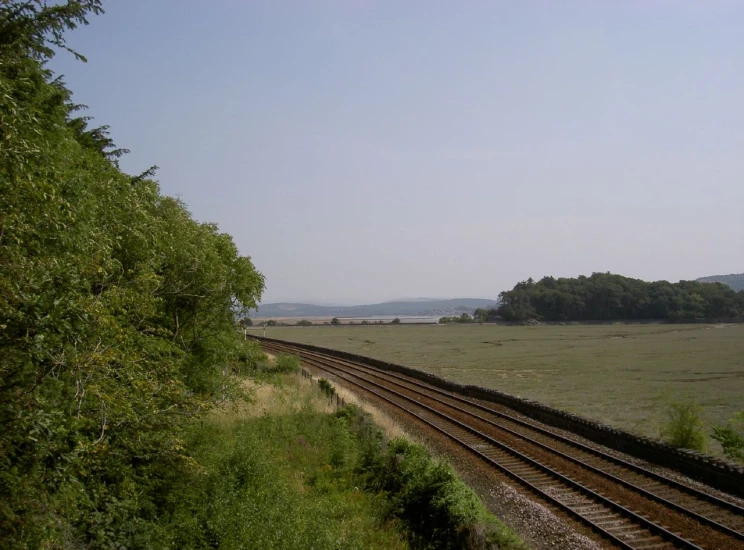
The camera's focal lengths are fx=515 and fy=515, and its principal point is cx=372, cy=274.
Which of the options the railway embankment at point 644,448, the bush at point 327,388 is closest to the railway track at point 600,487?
the railway embankment at point 644,448

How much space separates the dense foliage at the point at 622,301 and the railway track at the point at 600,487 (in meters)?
158

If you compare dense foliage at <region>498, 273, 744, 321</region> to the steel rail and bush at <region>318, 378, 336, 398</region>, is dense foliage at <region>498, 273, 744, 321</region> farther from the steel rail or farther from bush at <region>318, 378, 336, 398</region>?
the steel rail

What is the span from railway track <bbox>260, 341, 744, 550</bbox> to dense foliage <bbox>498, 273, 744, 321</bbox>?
15760 cm

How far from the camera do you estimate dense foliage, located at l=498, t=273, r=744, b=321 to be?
156m

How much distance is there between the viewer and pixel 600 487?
48.2 ft

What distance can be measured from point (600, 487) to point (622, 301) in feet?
561

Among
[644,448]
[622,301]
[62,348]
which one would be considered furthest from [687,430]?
[622,301]

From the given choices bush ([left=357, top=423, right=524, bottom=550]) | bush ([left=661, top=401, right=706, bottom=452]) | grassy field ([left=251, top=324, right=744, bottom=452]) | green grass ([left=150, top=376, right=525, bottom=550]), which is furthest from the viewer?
grassy field ([left=251, top=324, right=744, bottom=452])

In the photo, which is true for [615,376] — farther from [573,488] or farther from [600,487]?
[573,488]

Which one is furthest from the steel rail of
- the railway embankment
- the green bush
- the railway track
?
the railway embankment

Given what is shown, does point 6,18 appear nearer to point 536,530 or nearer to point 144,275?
point 144,275

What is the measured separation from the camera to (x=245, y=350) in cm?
1906

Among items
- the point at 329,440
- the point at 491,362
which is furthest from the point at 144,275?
the point at 491,362

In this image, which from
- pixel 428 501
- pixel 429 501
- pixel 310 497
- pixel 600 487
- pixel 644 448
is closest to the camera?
pixel 429 501
